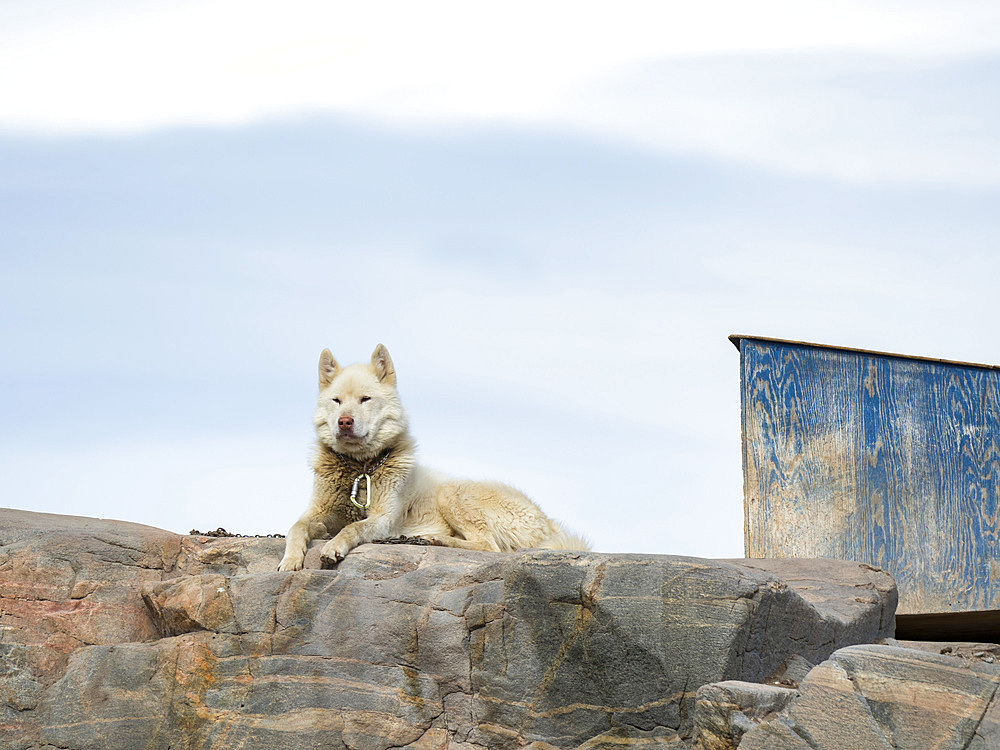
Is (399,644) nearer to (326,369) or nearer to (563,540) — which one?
(563,540)

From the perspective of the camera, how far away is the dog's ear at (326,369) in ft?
34.8

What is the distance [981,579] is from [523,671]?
5.75 m

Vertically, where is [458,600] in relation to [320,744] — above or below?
above

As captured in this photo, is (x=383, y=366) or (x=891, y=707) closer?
(x=891, y=707)

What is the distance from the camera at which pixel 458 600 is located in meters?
7.96

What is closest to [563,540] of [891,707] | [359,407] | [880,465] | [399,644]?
[359,407]

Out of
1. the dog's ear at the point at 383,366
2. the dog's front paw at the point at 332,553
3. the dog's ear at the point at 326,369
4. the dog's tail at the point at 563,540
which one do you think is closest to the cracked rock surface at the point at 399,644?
the dog's front paw at the point at 332,553

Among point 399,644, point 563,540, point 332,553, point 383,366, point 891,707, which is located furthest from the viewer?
point 383,366

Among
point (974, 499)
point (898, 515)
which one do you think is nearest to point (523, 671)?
point (898, 515)

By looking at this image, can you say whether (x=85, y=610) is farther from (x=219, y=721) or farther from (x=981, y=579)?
(x=981, y=579)

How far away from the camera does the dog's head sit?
10.1 meters

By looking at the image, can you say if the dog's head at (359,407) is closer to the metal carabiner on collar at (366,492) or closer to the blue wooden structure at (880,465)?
the metal carabiner on collar at (366,492)

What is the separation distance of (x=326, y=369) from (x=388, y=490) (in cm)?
146

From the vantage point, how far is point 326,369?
419 inches
